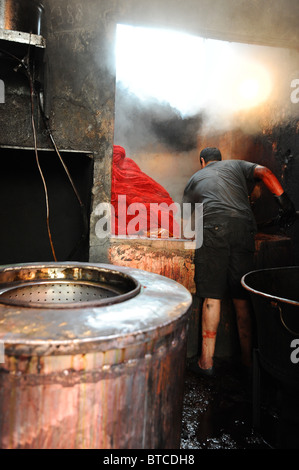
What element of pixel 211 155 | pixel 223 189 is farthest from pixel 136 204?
pixel 211 155

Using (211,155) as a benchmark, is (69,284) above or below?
below

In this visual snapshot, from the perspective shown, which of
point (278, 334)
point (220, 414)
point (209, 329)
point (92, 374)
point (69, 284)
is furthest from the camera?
point (209, 329)

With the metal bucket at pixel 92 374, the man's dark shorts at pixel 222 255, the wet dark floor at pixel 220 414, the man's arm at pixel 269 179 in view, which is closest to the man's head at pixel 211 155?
the man's arm at pixel 269 179

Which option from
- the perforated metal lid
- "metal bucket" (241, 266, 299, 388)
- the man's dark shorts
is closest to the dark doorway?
the man's dark shorts

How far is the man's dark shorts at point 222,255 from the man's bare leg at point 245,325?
0.32ft

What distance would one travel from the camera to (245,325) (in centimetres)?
366

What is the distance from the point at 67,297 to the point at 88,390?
1040 mm

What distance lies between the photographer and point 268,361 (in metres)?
2.45

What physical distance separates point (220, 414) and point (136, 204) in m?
2.39

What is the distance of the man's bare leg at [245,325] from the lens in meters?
3.64

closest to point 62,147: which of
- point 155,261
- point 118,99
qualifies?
point 155,261

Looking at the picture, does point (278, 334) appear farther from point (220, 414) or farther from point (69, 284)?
point (69, 284)

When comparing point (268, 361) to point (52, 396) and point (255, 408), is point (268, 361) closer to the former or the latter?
point (255, 408)

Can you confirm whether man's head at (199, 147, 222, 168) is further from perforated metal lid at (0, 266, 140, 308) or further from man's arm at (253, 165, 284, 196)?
perforated metal lid at (0, 266, 140, 308)
